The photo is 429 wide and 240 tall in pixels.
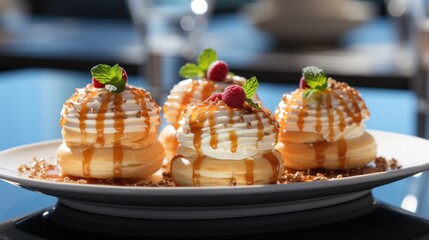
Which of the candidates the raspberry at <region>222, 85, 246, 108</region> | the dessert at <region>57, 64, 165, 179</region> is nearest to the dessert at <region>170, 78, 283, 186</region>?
the raspberry at <region>222, 85, 246, 108</region>

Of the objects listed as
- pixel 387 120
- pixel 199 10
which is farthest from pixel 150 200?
pixel 199 10

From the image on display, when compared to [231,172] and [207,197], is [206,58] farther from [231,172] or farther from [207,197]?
[207,197]

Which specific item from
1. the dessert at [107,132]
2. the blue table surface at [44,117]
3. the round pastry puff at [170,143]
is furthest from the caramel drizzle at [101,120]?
the round pastry puff at [170,143]

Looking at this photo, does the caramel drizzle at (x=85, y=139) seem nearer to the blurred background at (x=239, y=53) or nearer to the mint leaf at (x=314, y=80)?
the blurred background at (x=239, y=53)

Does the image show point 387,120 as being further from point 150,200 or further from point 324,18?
point 324,18

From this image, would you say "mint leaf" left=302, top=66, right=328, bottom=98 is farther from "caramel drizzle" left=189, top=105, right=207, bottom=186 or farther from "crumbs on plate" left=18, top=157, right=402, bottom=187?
"caramel drizzle" left=189, top=105, right=207, bottom=186
